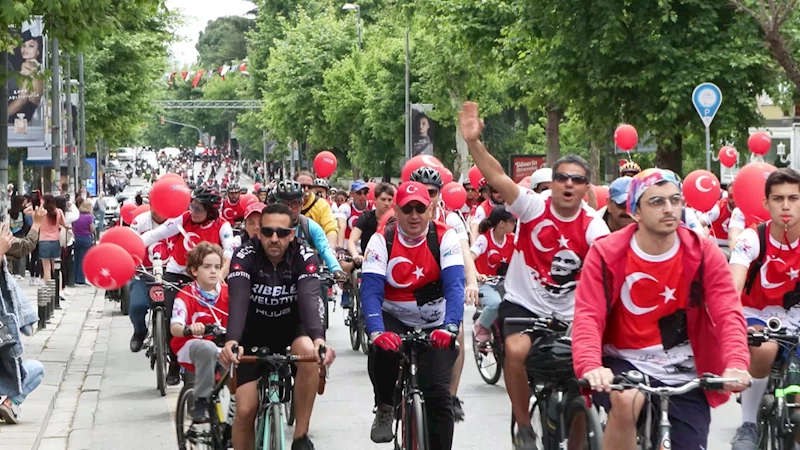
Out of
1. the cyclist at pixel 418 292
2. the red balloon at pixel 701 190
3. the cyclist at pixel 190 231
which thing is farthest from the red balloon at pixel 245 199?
the cyclist at pixel 418 292

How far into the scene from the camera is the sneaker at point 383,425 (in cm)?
837

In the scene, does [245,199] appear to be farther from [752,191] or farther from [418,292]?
[418,292]

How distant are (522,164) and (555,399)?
3078 cm

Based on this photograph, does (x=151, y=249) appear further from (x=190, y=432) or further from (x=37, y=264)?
(x=37, y=264)

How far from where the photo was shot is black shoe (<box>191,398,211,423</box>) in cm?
833

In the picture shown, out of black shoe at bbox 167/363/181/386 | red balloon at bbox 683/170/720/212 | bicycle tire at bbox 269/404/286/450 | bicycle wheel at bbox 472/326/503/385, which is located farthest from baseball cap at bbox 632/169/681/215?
red balloon at bbox 683/170/720/212

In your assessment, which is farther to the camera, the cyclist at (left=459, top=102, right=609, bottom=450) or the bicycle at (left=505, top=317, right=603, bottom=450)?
the cyclist at (left=459, top=102, right=609, bottom=450)

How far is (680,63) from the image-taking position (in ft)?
93.1

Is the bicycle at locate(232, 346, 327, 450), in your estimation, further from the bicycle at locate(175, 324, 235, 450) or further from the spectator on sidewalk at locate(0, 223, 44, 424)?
the spectator on sidewalk at locate(0, 223, 44, 424)

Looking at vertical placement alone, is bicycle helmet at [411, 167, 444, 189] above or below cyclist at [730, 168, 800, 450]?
above

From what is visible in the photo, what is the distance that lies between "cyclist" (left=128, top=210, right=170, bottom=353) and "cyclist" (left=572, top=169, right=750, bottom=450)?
7779 mm

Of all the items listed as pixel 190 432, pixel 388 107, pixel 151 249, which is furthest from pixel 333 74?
pixel 190 432

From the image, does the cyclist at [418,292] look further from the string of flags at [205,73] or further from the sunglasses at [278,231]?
the string of flags at [205,73]

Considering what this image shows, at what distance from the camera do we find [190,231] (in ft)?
41.5
